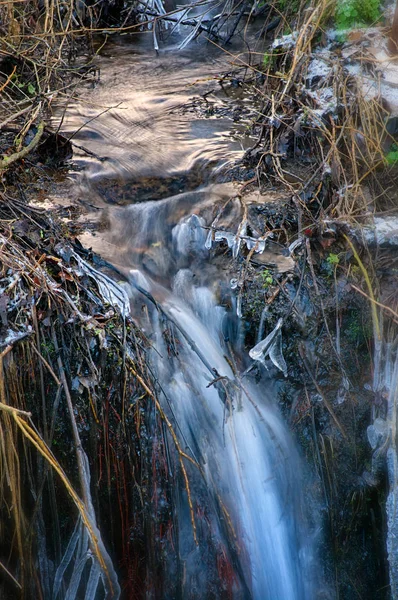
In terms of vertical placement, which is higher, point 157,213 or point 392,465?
point 157,213

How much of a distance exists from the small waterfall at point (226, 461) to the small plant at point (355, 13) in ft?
8.52

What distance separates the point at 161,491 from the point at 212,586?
0.63 metres

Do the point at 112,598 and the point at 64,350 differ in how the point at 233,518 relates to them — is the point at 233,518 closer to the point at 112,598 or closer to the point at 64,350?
the point at 112,598

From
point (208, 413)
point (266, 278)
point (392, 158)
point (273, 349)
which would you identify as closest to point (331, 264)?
point (266, 278)

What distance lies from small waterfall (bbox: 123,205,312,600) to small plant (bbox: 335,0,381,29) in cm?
260

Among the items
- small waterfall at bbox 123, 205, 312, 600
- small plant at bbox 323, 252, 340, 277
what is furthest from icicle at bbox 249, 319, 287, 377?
small plant at bbox 323, 252, 340, 277

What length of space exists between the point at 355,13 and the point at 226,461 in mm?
3467

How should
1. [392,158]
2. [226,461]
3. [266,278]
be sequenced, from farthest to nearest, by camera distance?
[392,158]
[266,278]
[226,461]

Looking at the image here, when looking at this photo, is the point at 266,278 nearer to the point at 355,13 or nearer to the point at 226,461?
the point at 226,461

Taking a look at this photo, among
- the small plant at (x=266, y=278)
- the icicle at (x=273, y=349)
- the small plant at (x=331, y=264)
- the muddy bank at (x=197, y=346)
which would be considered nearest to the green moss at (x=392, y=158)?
the muddy bank at (x=197, y=346)

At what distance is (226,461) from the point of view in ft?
11.5

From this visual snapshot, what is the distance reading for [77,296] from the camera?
3367mm

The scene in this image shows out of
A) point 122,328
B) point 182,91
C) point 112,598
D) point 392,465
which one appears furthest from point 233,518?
point 182,91

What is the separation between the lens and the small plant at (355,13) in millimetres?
4754
